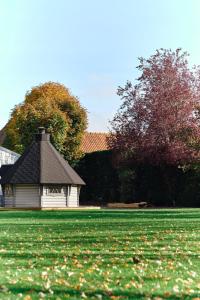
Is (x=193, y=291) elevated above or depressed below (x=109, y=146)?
below

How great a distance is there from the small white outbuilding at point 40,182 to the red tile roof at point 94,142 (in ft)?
70.1

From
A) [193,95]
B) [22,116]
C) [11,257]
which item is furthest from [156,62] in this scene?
[11,257]

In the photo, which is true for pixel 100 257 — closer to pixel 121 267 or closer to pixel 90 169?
pixel 121 267

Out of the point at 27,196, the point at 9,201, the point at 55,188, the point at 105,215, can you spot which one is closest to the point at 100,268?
the point at 105,215

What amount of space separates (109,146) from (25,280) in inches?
1607

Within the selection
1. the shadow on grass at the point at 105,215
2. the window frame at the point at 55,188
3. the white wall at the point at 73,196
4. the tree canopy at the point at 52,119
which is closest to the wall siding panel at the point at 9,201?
the window frame at the point at 55,188

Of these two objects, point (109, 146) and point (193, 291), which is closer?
point (193, 291)

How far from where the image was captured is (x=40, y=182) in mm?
39906

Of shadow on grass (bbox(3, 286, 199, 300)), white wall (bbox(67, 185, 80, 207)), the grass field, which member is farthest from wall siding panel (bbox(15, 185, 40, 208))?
shadow on grass (bbox(3, 286, 199, 300))

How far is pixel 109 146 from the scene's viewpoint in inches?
1891

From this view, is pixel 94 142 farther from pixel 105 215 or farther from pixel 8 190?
pixel 105 215

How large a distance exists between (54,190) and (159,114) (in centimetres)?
Result: 937

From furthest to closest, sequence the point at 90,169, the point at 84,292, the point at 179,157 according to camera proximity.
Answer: the point at 90,169 → the point at 179,157 → the point at 84,292

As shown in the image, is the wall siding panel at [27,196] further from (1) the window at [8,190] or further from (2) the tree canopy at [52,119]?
(2) the tree canopy at [52,119]
